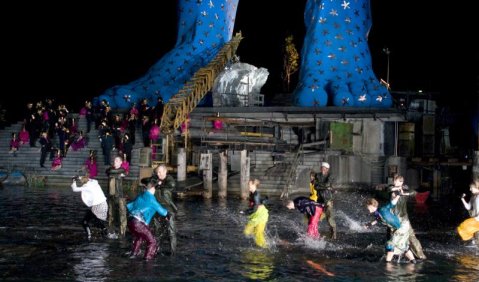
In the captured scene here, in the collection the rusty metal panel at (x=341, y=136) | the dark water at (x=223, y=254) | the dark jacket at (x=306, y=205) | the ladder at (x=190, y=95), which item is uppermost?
the ladder at (x=190, y=95)

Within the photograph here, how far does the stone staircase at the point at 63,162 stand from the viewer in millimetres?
29688

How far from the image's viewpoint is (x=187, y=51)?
37.9 meters

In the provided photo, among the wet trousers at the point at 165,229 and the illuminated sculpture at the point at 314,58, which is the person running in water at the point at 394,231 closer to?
the wet trousers at the point at 165,229

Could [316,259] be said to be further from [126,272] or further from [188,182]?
[188,182]

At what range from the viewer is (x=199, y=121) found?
33.0 m

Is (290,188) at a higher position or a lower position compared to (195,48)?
lower

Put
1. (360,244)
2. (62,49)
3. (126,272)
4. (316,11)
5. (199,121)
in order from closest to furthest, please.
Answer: (126,272) < (360,244) < (199,121) < (316,11) < (62,49)

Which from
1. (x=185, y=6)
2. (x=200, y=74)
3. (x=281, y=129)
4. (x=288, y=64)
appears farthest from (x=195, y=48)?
(x=288, y=64)

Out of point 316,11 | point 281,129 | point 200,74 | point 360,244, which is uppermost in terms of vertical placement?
point 316,11

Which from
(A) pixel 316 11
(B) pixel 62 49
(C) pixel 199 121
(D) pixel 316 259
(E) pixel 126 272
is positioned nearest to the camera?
(E) pixel 126 272

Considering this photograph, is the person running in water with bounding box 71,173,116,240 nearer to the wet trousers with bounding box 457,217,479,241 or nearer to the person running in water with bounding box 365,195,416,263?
the person running in water with bounding box 365,195,416,263

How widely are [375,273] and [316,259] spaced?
145 cm

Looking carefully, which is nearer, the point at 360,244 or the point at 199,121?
the point at 360,244

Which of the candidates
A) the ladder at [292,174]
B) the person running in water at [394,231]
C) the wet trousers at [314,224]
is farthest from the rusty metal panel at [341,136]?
the person running in water at [394,231]
